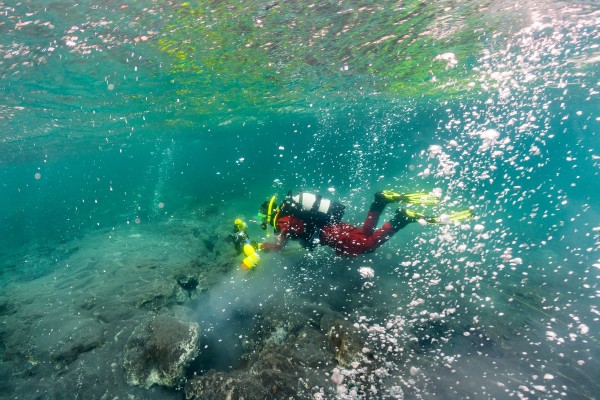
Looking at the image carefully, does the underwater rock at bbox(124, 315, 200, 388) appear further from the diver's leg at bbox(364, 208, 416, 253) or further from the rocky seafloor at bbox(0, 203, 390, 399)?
the diver's leg at bbox(364, 208, 416, 253)

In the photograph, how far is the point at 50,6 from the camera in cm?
848

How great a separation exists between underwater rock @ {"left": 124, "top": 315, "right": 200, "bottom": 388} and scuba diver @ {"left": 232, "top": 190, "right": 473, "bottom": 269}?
277 centimetres

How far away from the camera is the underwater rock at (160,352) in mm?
6406

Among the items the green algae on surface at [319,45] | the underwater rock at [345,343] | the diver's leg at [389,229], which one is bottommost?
the underwater rock at [345,343]

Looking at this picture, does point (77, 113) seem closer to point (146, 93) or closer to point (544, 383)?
point (146, 93)

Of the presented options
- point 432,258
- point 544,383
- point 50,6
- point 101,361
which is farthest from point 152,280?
point 432,258

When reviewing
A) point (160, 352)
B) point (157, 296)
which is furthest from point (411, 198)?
point (157, 296)

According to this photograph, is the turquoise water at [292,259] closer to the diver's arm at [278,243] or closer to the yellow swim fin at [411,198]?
the diver's arm at [278,243]

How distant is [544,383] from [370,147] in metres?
96.9

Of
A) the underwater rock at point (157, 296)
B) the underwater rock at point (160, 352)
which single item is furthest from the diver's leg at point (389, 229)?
the underwater rock at point (157, 296)

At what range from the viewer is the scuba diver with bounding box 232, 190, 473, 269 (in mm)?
8117

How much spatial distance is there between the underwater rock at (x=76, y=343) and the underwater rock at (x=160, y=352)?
1127 millimetres

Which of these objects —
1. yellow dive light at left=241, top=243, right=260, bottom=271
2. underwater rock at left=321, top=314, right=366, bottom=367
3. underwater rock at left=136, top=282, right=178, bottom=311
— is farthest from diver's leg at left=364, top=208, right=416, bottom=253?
underwater rock at left=136, top=282, right=178, bottom=311

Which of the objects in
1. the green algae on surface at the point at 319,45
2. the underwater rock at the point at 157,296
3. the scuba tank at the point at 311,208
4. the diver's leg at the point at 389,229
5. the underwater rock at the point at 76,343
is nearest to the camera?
the underwater rock at the point at 76,343
